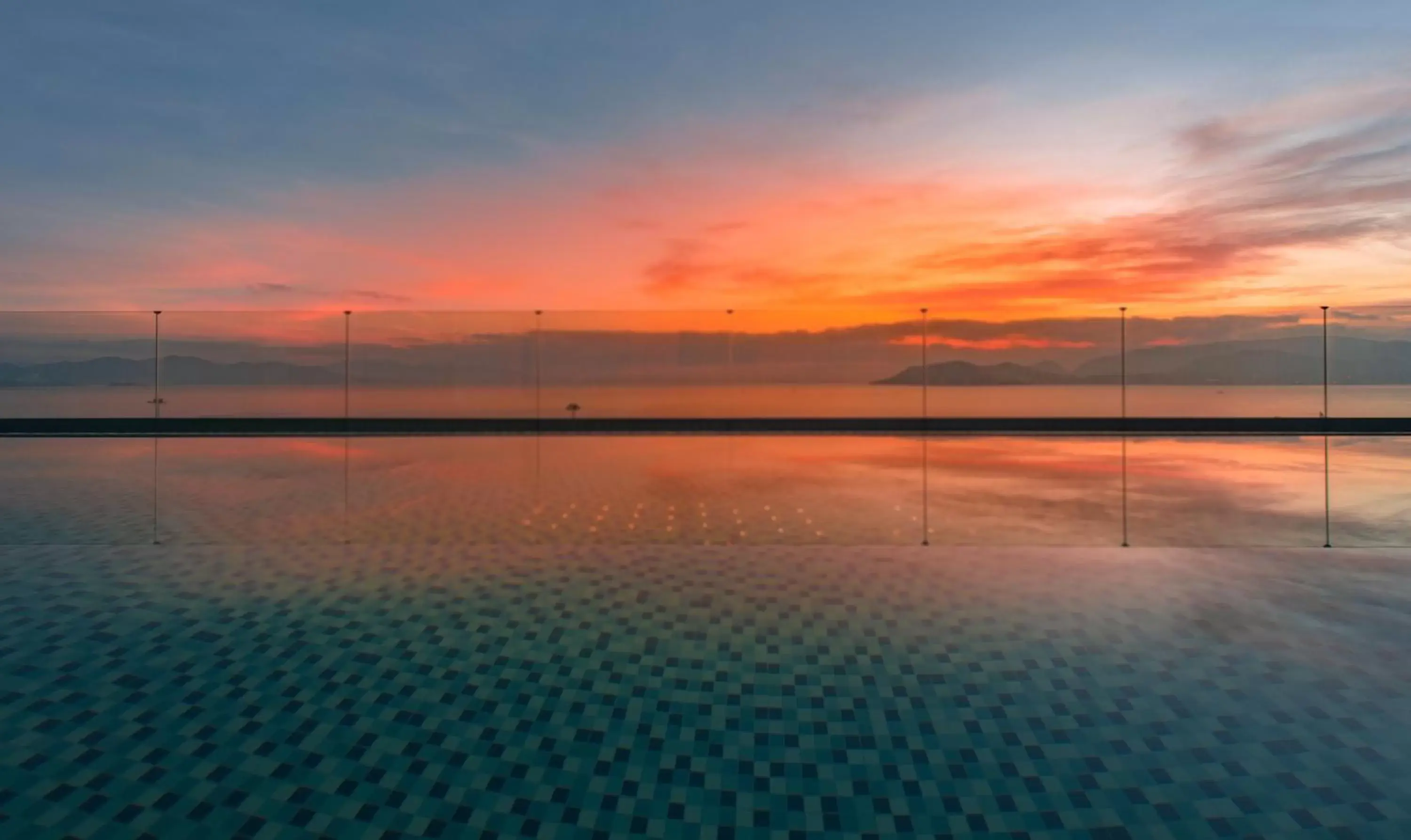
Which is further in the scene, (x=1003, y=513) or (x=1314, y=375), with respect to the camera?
(x=1314, y=375)

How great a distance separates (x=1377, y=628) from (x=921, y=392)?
24.4 ft

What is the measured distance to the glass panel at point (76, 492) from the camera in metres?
4.36

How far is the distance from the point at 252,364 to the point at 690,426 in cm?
649

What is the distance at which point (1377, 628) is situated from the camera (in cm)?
286

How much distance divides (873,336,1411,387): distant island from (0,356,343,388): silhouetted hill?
8.37 meters

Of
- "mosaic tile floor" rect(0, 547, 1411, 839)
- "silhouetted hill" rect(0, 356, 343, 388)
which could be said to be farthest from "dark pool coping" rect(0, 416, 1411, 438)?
"mosaic tile floor" rect(0, 547, 1411, 839)

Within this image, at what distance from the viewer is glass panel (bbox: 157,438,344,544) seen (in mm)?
4418

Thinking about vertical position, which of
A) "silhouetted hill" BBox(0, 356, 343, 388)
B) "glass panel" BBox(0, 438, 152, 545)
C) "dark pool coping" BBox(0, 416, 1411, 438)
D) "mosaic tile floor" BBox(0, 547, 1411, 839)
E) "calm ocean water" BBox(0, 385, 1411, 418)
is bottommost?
"mosaic tile floor" BBox(0, 547, 1411, 839)

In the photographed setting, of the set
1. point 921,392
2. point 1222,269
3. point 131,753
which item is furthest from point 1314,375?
point 131,753

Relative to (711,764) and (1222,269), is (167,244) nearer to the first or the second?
(711,764)

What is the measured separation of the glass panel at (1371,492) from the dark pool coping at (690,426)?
84cm

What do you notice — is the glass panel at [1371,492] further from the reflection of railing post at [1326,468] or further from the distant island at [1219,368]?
the distant island at [1219,368]

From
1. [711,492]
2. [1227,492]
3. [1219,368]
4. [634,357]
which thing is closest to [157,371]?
[634,357]

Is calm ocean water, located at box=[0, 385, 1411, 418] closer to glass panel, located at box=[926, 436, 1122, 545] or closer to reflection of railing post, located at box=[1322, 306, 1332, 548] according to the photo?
reflection of railing post, located at box=[1322, 306, 1332, 548]
